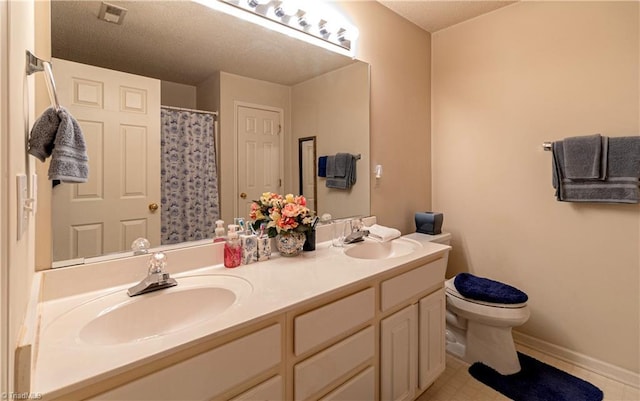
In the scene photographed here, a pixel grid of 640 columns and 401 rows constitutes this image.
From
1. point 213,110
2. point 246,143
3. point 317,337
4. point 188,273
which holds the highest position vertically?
point 213,110

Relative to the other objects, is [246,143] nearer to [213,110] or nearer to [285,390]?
[213,110]

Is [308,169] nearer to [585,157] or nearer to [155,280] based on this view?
[155,280]

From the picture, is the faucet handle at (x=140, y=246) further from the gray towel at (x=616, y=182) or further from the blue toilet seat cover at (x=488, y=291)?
the gray towel at (x=616, y=182)

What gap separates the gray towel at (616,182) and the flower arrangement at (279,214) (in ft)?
5.19

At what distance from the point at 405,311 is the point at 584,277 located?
51.8 inches

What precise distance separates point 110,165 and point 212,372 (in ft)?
2.69

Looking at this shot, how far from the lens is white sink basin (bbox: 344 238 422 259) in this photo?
166 centimetres

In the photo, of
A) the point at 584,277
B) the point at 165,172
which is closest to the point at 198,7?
the point at 165,172

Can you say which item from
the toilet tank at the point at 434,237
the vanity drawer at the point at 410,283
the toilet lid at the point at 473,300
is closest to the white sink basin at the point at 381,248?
the vanity drawer at the point at 410,283

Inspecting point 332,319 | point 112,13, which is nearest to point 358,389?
point 332,319

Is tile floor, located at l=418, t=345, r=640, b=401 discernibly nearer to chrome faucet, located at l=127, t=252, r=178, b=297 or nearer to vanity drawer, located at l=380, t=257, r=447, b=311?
vanity drawer, located at l=380, t=257, r=447, b=311

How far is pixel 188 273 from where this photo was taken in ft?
3.95

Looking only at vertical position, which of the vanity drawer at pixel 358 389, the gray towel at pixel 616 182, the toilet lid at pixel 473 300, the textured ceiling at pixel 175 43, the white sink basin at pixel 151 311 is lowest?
the vanity drawer at pixel 358 389

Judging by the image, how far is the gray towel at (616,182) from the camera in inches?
63.6
